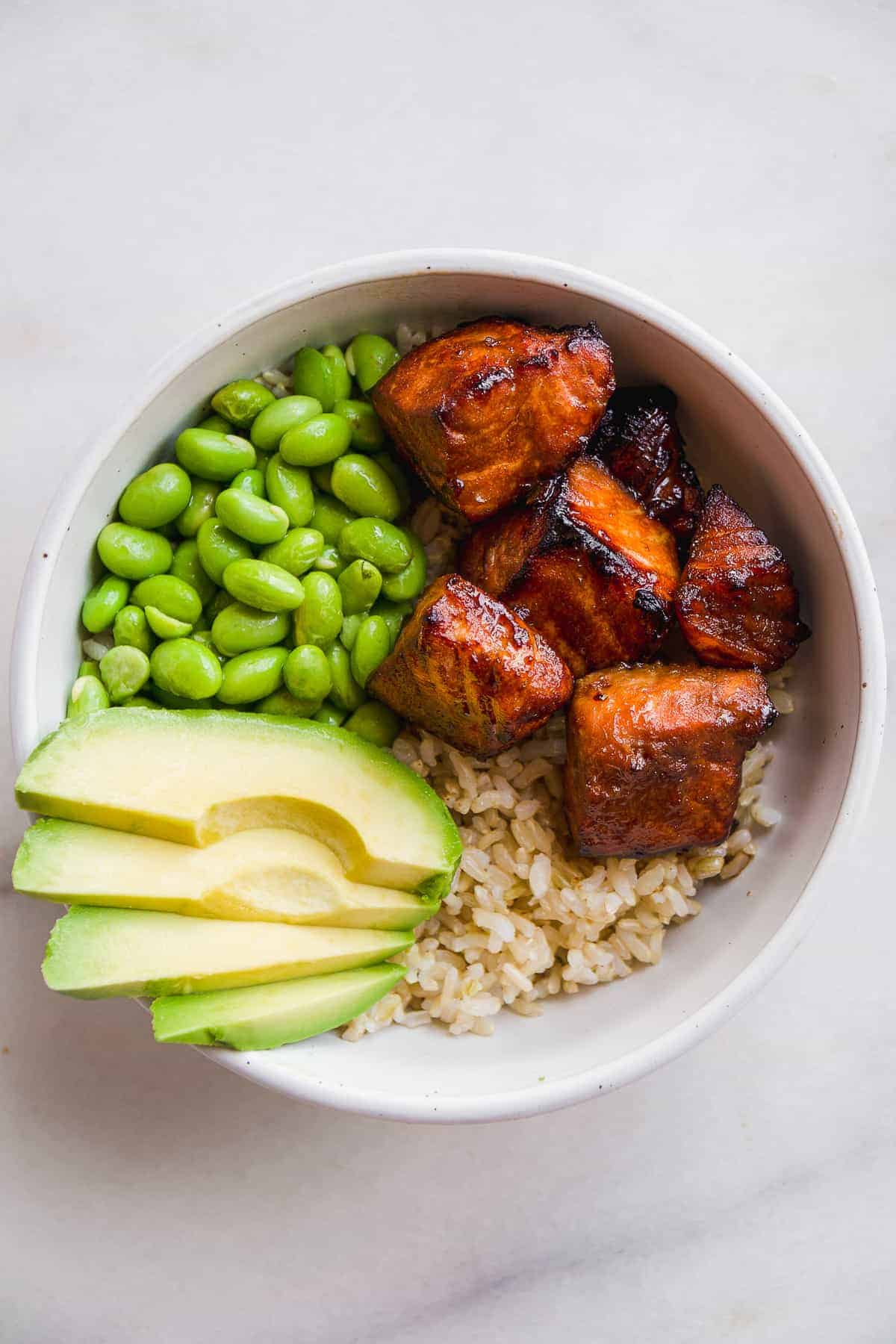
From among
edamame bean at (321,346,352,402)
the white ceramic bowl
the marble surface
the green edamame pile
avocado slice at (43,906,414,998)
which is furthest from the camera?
the marble surface

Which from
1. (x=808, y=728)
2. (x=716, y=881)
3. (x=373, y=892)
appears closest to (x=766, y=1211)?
(x=716, y=881)

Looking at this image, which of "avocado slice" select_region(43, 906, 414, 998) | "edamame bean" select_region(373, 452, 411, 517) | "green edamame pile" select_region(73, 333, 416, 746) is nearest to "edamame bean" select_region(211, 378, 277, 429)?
"green edamame pile" select_region(73, 333, 416, 746)

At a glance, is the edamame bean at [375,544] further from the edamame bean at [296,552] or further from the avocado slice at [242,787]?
the avocado slice at [242,787]

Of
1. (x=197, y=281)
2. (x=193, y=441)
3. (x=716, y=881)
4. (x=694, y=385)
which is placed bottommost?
(x=716, y=881)

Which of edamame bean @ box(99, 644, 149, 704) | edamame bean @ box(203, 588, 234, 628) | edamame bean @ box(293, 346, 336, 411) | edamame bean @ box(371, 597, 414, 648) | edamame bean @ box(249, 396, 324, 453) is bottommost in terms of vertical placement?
edamame bean @ box(99, 644, 149, 704)

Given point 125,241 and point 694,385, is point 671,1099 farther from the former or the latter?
point 125,241

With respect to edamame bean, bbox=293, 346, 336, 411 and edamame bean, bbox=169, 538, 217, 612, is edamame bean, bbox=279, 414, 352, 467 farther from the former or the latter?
edamame bean, bbox=169, 538, 217, 612
